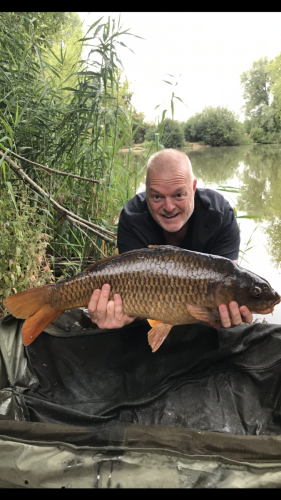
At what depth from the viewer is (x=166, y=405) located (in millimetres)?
1508

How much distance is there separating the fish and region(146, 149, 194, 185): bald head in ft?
1.41

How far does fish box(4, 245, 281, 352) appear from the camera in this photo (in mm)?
1143

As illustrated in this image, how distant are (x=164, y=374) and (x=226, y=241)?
1.97ft

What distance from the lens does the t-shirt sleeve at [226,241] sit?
5.31 feet

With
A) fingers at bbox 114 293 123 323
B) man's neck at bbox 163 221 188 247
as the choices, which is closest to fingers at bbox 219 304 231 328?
fingers at bbox 114 293 123 323

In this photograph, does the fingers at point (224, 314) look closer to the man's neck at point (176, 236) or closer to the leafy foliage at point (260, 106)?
the man's neck at point (176, 236)

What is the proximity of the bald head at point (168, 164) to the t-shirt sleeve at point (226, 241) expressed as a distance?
0.81 ft

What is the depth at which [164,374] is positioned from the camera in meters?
1.53

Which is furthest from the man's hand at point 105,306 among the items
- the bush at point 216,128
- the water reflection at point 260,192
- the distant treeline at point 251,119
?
the bush at point 216,128

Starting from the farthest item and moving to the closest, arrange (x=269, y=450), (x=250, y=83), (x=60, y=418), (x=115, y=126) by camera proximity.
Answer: (x=250, y=83) < (x=115, y=126) < (x=60, y=418) < (x=269, y=450)

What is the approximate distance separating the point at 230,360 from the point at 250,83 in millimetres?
24870

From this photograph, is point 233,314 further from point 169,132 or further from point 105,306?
point 169,132

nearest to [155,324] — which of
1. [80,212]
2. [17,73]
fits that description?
[80,212]
